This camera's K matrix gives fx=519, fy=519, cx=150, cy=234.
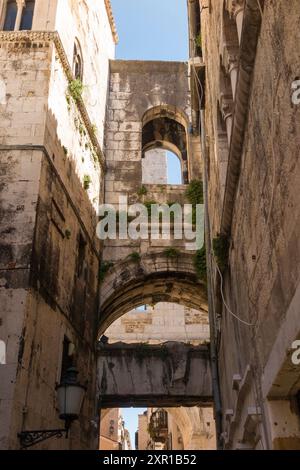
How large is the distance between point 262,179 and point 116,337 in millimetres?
13698

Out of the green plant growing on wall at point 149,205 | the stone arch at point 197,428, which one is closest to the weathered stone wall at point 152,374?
the green plant growing on wall at point 149,205

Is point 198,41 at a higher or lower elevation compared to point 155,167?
lower

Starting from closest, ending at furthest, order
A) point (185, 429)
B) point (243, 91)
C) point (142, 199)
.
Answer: point (243, 91) < point (142, 199) < point (185, 429)

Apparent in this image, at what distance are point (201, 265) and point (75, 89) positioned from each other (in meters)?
4.79

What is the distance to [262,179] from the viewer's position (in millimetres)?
3910

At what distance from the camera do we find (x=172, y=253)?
12.2m

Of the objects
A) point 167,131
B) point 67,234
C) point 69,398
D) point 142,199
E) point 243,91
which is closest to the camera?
point 243,91

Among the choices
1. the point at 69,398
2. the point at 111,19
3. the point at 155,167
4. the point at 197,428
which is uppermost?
the point at 155,167

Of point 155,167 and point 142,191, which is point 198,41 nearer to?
point 142,191

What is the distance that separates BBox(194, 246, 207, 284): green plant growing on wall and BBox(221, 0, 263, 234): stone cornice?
622cm

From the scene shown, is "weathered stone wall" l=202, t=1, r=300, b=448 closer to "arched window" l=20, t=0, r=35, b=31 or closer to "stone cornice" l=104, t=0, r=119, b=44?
"arched window" l=20, t=0, r=35, b=31

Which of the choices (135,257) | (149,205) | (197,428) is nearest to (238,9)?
(135,257)

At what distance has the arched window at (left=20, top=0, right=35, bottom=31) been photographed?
10344mm

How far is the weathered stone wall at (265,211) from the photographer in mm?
3053
